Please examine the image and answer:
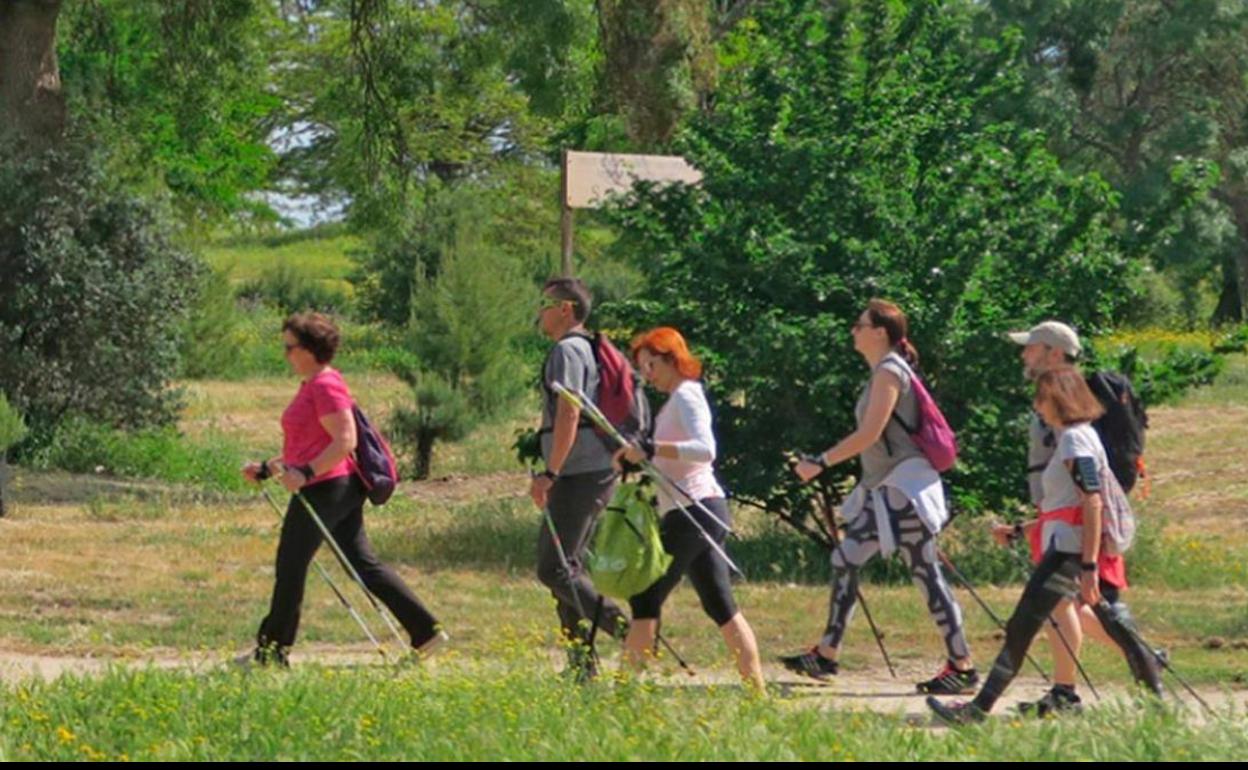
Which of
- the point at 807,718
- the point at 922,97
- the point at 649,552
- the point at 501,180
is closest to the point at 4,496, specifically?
the point at 922,97

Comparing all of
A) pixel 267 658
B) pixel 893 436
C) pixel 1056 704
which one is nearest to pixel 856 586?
pixel 893 436

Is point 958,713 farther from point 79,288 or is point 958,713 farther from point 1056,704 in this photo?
point 79,288

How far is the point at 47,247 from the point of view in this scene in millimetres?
19484

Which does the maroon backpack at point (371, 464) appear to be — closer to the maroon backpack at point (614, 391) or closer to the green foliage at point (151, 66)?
the maroon backpack at point (614, 391)

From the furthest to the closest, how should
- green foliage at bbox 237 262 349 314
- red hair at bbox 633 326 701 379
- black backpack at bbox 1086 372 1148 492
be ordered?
green foliage at bbox 237 262 349 314 < black backpack at bbox 1086 372 1148 492 < red hair at bbox 633 326 701 379

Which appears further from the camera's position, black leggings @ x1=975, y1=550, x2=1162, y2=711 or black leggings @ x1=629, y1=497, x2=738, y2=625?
black leggings @ x1=629, y1=497, x2=738, y2=625

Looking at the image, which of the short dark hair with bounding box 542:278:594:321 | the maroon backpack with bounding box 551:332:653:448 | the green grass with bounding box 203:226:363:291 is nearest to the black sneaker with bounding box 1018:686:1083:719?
the maroon backpack with bounding box 551:332:653:448

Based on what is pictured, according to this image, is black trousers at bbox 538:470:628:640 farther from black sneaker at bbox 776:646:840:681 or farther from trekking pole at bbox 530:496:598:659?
black sneaker at bbox 776:646:840:681

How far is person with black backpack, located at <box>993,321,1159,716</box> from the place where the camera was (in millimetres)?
9336

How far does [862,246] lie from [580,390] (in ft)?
15.1

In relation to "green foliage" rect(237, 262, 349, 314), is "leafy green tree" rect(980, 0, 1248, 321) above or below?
above

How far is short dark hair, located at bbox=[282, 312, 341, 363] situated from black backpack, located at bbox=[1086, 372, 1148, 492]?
3184 millimetres

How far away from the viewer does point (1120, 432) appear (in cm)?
977

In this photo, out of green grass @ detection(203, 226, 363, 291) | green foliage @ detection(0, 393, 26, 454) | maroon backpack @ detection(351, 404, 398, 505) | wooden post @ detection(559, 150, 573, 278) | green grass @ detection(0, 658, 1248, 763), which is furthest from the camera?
green grass @ detection(203, 226, 363, 291)
